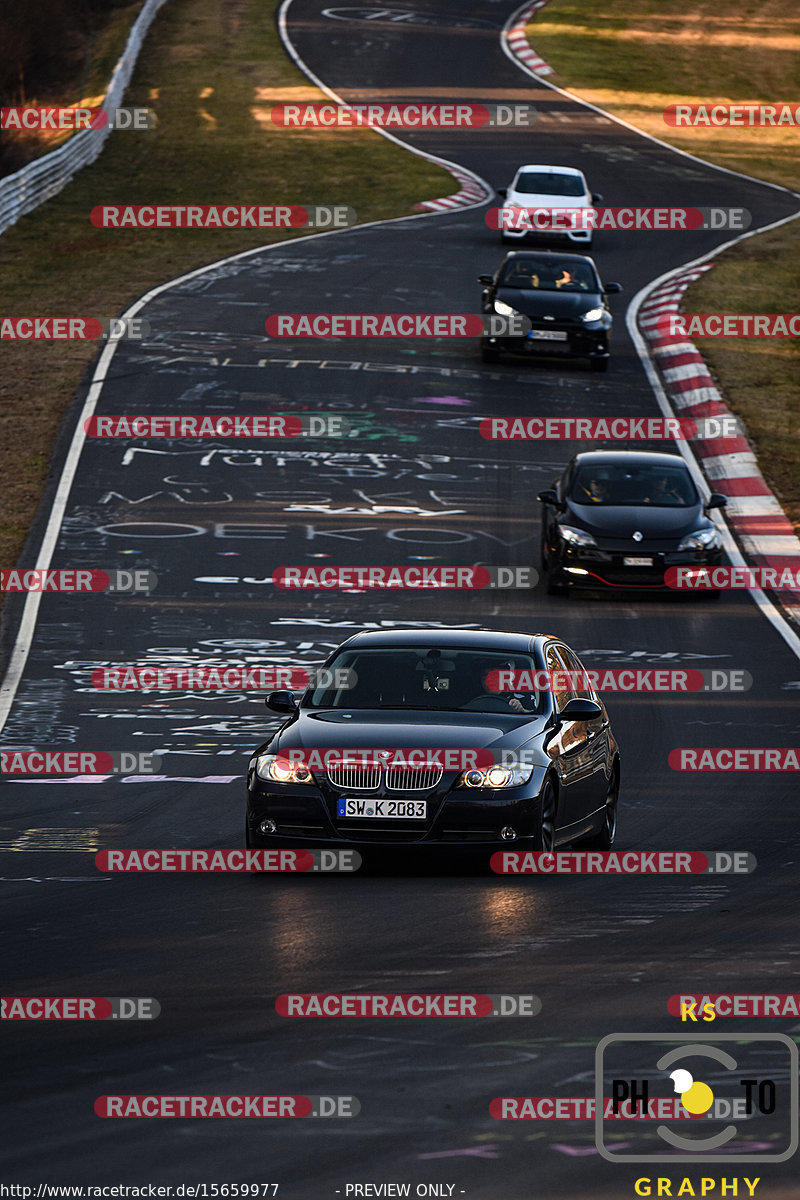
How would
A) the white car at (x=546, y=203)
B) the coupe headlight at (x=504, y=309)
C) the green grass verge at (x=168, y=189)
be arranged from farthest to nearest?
the white car at (x=546, y=203), the coupe headlight at (x=504, y=309), the green grass verge at (x=168, y=189)

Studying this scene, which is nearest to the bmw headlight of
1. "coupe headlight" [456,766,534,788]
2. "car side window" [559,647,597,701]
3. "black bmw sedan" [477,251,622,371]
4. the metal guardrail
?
"black bmw sedan" [477,251,622,371]

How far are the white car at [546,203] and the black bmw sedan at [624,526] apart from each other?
19.6m

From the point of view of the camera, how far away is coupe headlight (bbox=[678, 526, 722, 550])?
23.0m

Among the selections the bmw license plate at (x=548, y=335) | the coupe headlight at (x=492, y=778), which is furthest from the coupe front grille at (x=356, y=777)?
the bmw license plate at (x=548, y=335)

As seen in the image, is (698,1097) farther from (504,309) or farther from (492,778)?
(504,309)

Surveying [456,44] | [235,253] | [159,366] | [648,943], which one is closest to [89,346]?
[159,366]

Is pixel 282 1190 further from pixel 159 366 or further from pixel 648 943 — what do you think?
pixel 159 366

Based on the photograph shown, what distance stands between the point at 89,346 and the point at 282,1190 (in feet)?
101

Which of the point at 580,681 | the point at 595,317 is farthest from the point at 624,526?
the point at 595,317

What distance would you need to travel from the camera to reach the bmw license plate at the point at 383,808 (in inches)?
434

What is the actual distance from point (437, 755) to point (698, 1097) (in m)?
4.41

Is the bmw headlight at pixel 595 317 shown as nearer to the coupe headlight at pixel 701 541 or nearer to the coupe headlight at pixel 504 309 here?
the coupe headlight at pixel 504 309

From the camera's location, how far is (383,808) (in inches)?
435

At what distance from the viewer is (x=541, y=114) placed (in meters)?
59.3
